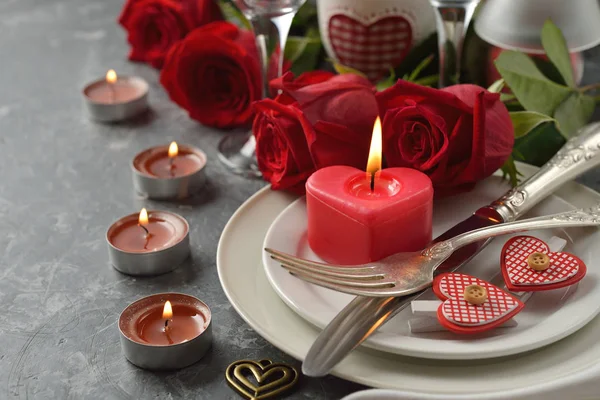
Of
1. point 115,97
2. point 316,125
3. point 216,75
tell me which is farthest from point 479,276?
point 115,97

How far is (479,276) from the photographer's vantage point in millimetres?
540

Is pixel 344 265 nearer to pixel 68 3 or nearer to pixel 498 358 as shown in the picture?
pixel 498 358

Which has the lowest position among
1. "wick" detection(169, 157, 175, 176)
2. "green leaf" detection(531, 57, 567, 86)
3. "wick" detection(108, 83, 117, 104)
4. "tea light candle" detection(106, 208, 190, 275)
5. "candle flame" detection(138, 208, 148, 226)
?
"wick" detection(108, 83, 117, 104)

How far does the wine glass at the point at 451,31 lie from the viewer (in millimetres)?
719

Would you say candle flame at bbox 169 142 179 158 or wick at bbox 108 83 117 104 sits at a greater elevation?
candle flame at bbox 169 142 179 158

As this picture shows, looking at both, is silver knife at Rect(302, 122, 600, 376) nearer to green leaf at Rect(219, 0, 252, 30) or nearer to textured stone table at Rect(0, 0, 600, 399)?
textured stone table at Rect(0, 0, 600, 399)

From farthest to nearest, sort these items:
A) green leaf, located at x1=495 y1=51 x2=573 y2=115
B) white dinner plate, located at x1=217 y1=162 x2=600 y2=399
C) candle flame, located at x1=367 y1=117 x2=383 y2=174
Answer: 1. green leaf, located at x1=495 y1=51 x2=573 y2=115
2. candle flame, located at x1=367 y1=117 x2=383 y2=174
3. white dinner plate, located at x1=217 y1=162 x2=600 y2=399

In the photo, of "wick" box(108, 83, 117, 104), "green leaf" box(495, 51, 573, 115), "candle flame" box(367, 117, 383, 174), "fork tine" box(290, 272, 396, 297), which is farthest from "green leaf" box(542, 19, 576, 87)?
"wick" box(108, 83, 117, 104)

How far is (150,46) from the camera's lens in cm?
95

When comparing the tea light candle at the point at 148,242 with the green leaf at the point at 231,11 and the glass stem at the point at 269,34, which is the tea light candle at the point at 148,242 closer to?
the glass stem at the point at 269,34

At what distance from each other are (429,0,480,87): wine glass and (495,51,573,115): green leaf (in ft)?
0.21

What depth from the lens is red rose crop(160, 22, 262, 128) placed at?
2.49 feet

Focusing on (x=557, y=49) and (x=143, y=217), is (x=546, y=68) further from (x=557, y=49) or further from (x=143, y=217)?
(x=143, y=217)

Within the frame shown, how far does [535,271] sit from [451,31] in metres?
0.31
